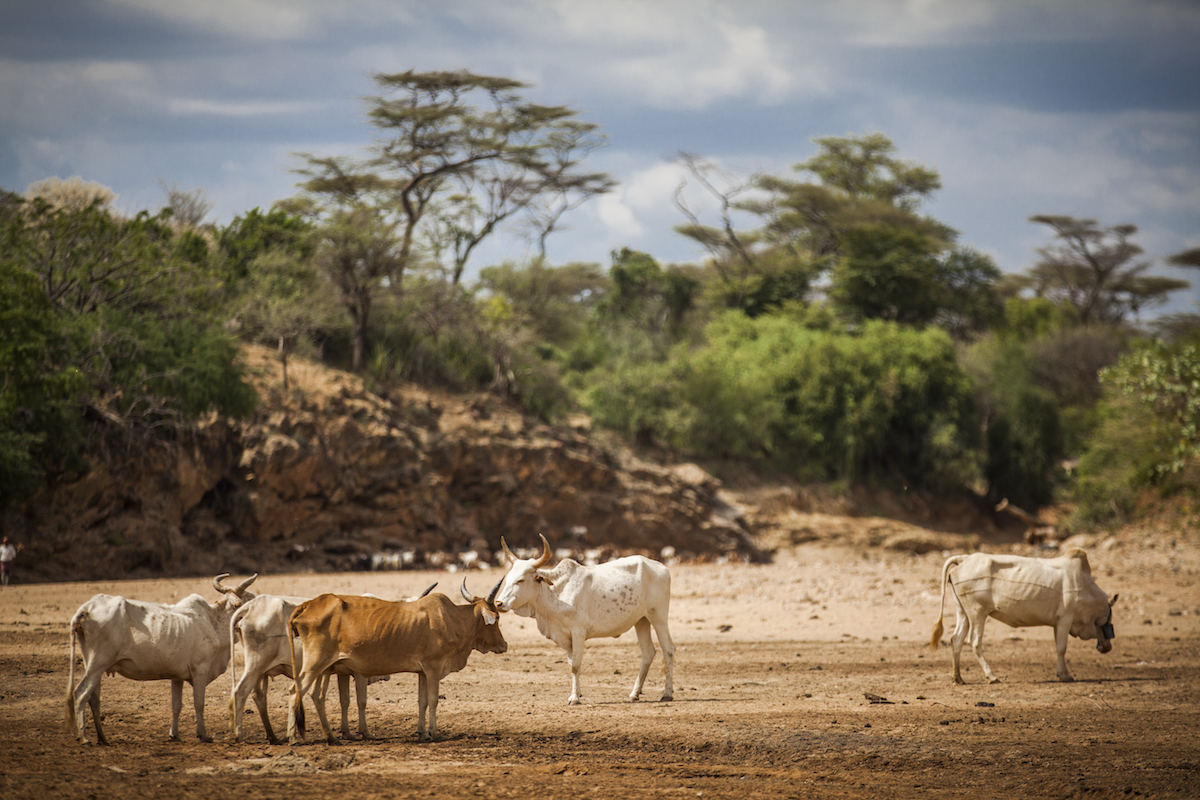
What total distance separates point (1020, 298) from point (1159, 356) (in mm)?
34852

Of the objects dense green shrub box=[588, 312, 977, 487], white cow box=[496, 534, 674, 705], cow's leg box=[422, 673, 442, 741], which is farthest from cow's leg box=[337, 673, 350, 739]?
dense green shrub box=[588, 312, 977, 487]

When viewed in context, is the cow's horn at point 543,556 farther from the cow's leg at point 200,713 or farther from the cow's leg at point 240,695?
the cow's leg at point 200,713

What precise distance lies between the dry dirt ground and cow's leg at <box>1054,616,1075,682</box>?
0.21 meters

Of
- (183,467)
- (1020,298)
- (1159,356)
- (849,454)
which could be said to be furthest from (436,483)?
(1020,298)

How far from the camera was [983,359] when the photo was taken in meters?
46.8

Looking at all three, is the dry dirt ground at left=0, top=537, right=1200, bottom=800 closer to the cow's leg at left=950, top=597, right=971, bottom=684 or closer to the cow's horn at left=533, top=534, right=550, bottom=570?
the cow's leg at left=950, top=597, right=971, bottom=684

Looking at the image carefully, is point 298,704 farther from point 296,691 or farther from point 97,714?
point 97,714

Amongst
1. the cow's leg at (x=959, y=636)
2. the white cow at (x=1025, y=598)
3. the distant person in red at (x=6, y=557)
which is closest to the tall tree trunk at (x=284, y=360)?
the distant person in red at (x=6, y=557)

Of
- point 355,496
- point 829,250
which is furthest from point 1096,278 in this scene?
point 355,496

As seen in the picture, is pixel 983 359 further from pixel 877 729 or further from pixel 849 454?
pixel 877 729

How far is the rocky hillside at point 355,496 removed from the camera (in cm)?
2188

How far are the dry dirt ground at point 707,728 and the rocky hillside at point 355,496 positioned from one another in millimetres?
6985

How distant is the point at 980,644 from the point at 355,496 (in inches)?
801

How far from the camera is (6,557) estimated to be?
1795cm
